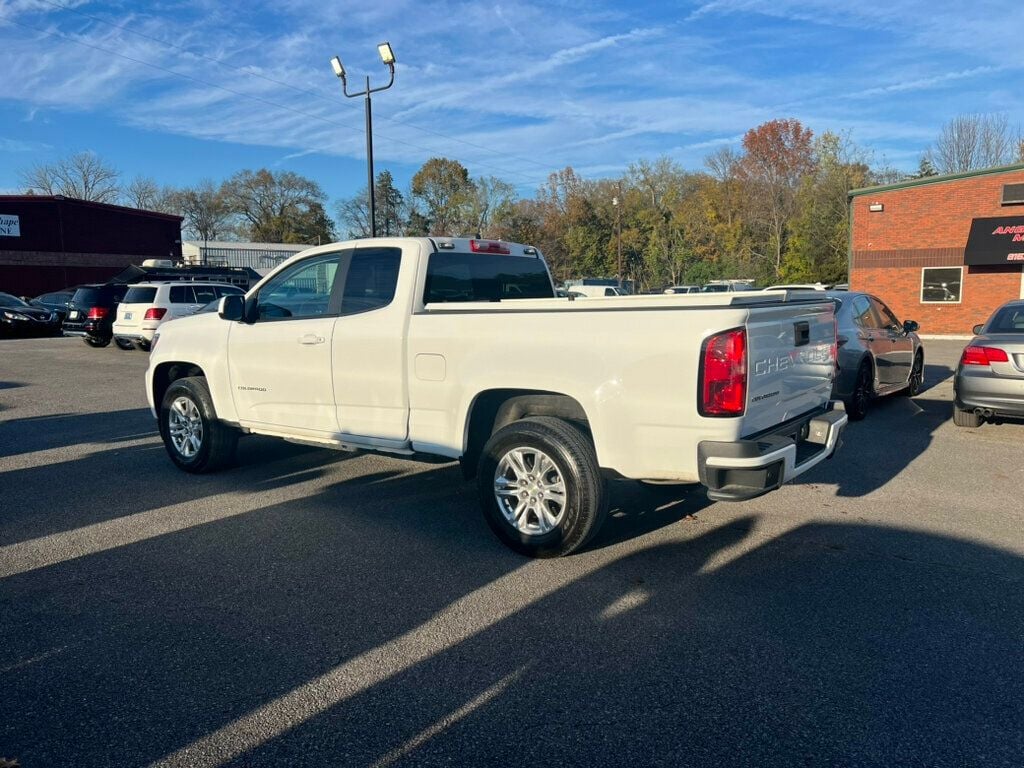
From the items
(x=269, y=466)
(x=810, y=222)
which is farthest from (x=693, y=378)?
(x=810, y=222)

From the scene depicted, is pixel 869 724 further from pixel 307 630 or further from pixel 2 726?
pixel 2 726

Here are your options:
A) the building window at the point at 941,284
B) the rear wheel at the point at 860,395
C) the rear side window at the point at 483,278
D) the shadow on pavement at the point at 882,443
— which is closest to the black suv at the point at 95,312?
the rear side window at the point at 483,278

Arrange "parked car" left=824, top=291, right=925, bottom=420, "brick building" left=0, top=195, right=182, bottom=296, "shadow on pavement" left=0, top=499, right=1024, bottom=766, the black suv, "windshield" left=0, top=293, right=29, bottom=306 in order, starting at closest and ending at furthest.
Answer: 1. "shadow on pavement" left=0, top=499, right=1024, bottom=766
2. "parked car" left=824, top=291, right=925, bottom=420
3. the black suv
4. "windshield" left=0, top=293, right=29, bottom=306
5. "brick building" left=0, top=195, right=182, bottom=296

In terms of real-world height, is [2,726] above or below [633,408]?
below

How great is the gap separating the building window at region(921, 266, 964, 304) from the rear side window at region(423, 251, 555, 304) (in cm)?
2277

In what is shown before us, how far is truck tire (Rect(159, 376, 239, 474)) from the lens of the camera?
267 inches

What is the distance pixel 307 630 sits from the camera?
3.88 meters

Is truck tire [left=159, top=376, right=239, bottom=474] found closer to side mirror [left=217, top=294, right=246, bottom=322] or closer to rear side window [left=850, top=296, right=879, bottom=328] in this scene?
side mirror [left=217, top=294, right=246, bottom=322]

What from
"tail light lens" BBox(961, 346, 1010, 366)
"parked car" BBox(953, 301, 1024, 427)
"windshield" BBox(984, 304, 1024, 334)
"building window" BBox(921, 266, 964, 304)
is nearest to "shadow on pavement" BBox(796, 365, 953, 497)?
"parked car" BBox(953, 301, 1024, 427)

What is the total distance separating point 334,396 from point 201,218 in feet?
259

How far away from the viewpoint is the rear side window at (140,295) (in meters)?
18.3

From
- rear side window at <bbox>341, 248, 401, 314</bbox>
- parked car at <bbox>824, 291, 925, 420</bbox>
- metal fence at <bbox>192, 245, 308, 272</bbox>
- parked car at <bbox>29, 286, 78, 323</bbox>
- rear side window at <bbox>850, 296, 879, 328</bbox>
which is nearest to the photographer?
rear side window at <bbox>341, 248, 401, 314</bbox>

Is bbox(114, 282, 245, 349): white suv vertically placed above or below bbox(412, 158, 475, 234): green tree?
below

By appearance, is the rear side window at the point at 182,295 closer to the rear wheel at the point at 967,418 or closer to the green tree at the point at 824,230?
the rear wheel at the point at 967,418
